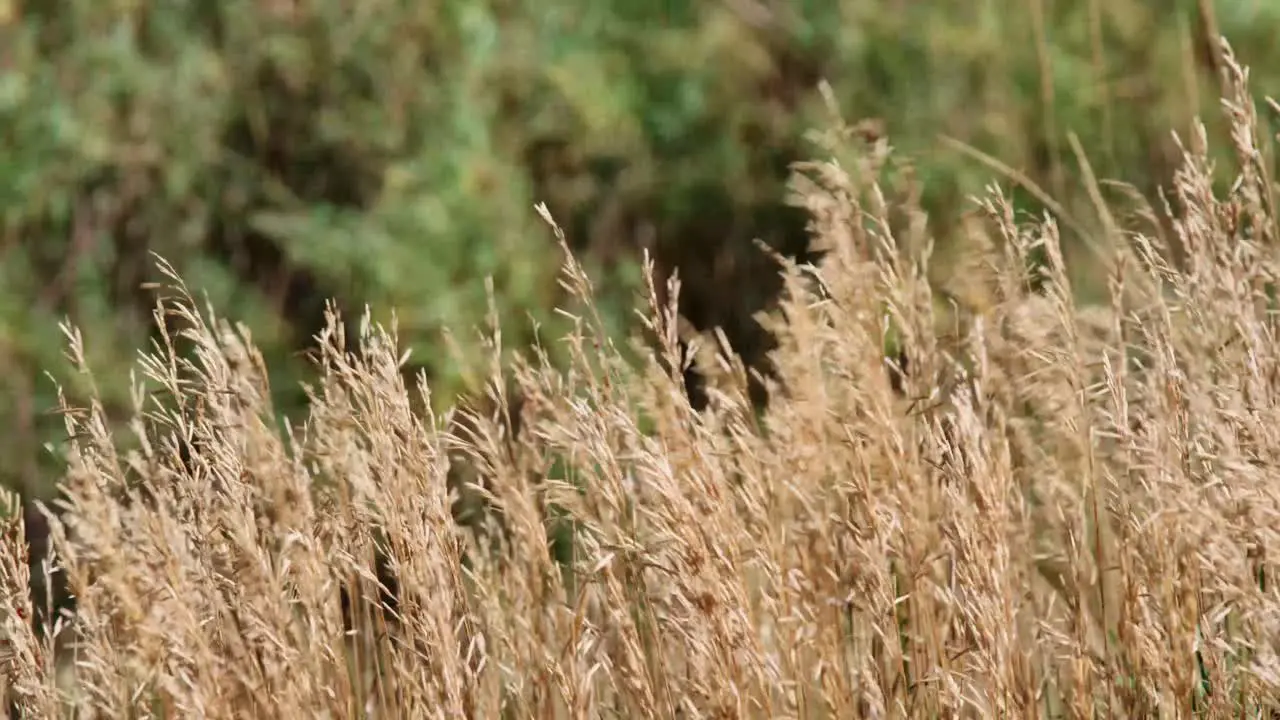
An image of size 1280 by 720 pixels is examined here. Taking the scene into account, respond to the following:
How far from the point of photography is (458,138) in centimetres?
494

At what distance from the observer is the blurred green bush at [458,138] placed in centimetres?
478

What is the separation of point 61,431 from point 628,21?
2286 mm

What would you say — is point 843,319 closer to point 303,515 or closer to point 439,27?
point 303,515

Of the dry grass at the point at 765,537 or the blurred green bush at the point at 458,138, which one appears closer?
the dry grass at the point at 765,537

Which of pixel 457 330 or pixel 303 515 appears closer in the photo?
pixel 303 515

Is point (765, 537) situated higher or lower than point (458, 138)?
higher

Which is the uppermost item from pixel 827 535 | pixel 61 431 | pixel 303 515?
pixel 303 515

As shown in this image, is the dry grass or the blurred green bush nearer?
the dry grass

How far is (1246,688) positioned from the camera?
1.99 metres

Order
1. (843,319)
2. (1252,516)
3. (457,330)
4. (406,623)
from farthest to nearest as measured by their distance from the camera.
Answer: (457,330)
(843,319)
(406,623)
(1252,516)

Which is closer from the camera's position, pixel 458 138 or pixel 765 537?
pixel 765 537

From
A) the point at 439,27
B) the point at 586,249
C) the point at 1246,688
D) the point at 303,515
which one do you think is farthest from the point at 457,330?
the point at 1246,688

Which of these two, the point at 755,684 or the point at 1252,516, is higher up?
the point at 1252,516

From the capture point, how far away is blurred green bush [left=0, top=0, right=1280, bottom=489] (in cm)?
478
